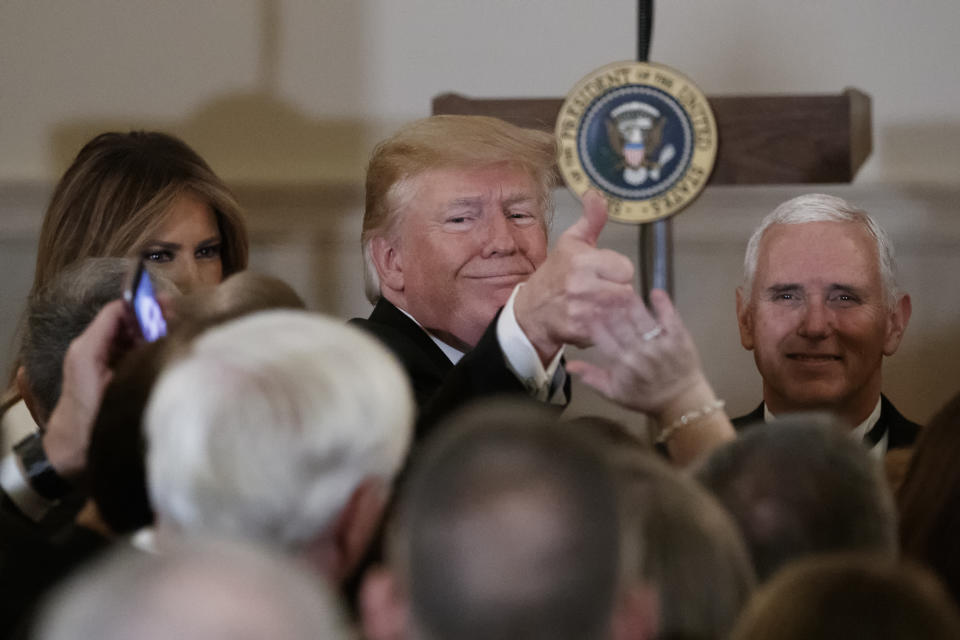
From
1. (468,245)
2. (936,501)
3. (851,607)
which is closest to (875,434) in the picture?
(468,245)

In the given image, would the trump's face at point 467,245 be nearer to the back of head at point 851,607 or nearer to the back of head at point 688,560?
the back of head at point 688,560

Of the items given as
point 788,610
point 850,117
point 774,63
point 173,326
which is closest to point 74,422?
point 173,326

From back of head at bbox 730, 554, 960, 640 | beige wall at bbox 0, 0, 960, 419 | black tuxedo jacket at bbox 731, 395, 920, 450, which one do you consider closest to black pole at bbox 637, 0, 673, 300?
black tuxedo jacket at bbox 731, 395, 920, 450

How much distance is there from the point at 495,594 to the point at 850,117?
6.22 ft

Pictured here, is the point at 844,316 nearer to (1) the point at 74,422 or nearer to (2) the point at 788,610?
(1) the point at 74,422

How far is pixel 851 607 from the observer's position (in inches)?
31.0

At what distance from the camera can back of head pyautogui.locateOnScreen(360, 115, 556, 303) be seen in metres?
2.20

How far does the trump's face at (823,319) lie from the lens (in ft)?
7.26

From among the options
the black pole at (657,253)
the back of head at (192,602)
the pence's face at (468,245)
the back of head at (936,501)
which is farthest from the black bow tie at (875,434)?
the back of head at (192,602)

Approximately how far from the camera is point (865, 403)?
2.22 meters

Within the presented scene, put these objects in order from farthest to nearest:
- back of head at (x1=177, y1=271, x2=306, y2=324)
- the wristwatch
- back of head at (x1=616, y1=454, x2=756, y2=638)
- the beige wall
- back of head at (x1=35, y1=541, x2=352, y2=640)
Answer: the beige wall, the wristwatch, back of head at (x1=177, y1=271, x2=306, y2=324), back of head at (x1=616, y1=454, x2=756, y2=638), back of head at (x1=35, y1=541, x2=352, y2=640)

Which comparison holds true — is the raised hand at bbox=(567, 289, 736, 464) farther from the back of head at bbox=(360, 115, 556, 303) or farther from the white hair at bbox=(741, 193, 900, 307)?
the white hair at bbox=(741, 193, 900, 307)

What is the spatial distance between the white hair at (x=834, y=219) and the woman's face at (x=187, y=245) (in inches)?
35.7

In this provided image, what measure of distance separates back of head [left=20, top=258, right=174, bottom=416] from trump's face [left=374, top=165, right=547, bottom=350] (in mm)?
671
